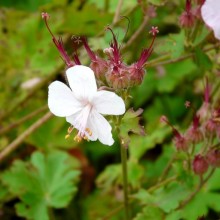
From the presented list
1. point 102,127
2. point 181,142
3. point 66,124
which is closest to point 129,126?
point 102,127

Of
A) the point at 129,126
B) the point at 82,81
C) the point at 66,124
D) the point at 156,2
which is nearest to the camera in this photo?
the point at 82,81

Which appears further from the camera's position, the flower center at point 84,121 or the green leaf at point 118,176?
the green leaf at point 118,176

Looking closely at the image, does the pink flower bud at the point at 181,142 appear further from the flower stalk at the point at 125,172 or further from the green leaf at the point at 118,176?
the green leaf at the point at 118,176

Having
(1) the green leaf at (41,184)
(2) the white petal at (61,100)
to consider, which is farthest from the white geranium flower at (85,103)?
(1) the green leaf at (41,184)

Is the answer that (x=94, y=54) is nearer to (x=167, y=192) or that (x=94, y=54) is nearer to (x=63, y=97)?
(x=63, y=97)

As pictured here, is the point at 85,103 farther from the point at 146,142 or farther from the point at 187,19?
the point at 146,142

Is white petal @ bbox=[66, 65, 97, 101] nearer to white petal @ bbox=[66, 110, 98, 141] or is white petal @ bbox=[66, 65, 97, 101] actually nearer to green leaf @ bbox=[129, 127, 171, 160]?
white petal @ bbox=[66, 110, 98, 141]

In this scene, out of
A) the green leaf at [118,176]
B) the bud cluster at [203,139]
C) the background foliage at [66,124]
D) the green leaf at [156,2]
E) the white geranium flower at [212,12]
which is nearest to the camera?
the white geranium flower at [212,12]

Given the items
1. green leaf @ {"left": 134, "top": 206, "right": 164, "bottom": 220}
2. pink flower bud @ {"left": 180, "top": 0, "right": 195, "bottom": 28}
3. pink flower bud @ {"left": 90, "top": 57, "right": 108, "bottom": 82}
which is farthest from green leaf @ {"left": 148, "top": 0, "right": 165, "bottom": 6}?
green leaf @ {"left": 134, "top": 206, "right": 164, "bottom": 220}
